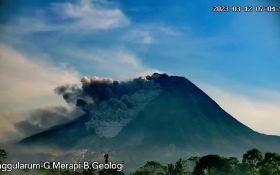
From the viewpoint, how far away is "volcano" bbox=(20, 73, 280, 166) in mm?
33688

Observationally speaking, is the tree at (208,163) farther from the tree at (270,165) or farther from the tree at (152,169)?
the tree at (152,169)

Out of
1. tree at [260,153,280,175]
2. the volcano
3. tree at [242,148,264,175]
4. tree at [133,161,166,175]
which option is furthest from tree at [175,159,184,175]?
the volcano

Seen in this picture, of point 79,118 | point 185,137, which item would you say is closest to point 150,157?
point 185,137

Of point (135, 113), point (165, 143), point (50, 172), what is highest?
point (135, 113)

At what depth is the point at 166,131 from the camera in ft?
122

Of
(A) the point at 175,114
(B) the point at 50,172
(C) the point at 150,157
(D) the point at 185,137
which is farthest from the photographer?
(A) the point at 175,114

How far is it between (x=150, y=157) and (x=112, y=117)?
836 cm

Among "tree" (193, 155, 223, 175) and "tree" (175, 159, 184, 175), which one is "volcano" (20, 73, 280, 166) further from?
"tree" (193, 155, 223, 175)

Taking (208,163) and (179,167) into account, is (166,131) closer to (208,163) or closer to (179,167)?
(179,167)

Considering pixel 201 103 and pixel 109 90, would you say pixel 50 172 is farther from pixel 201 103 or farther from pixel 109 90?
pixel 201 103

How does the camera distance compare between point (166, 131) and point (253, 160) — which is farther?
point (166, 131)

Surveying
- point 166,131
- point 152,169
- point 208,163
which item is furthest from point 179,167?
point 166,131

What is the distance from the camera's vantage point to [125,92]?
120ft

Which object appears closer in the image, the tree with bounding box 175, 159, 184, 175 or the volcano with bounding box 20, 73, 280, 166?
the tree with bounding box 175, 159, 184, 175
